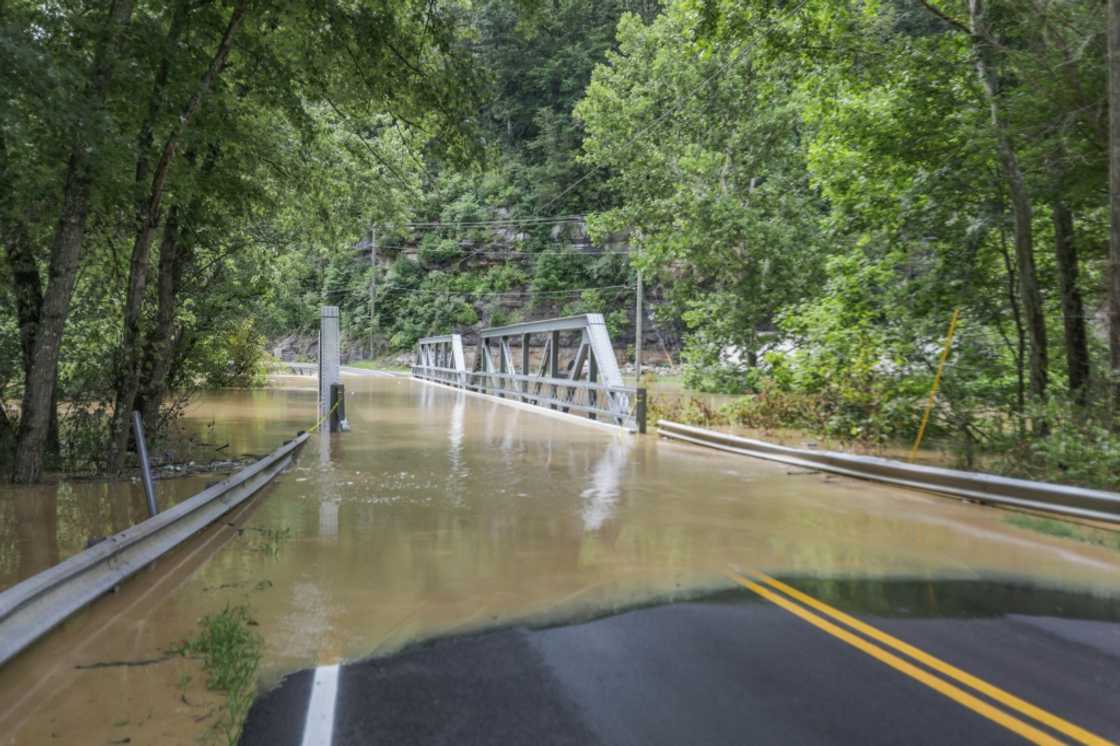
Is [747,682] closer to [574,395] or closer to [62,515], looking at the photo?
[62,515]

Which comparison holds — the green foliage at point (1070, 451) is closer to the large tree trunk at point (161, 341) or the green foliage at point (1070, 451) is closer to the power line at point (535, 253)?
the large tree trunk at point (161, 341)

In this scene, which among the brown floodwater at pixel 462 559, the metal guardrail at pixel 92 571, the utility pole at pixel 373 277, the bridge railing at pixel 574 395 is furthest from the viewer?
the utility pole at pixel 373 277

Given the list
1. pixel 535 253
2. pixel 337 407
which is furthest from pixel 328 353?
pixel 535 253

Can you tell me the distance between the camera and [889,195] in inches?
584

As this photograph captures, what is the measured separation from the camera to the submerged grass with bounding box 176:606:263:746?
364 centimetres

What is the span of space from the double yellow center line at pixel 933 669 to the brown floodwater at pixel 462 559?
0.54 meters

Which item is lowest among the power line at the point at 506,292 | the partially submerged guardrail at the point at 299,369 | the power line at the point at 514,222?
the partially submerged guardrail at the point at 299,369

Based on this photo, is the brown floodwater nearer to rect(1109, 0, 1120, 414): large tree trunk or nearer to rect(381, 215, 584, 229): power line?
rect(1109, 0, 1120, 414): large tree trunk

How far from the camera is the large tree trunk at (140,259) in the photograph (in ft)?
31.0

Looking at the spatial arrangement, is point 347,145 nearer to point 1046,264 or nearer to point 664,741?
point 1046,264

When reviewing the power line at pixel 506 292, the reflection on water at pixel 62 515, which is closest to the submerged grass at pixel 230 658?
the reflection on water at pixel 62 515

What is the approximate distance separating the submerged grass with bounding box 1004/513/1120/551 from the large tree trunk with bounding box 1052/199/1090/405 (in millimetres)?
4616

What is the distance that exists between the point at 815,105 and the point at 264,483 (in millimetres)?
12571

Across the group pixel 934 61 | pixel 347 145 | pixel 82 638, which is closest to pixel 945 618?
pixel 82 638
